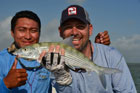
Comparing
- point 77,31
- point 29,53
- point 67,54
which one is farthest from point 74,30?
point 29,53

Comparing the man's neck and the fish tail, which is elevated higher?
the man's neck

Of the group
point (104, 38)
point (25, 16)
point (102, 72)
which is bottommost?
point (102, 72)

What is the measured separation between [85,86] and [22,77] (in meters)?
1.49

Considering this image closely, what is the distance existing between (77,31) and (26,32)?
1242 millimetres

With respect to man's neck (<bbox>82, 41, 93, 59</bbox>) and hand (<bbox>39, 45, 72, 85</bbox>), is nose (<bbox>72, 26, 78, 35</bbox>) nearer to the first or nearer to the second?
man's neck (<bbox>82, 41, 93, 59</bbox>)

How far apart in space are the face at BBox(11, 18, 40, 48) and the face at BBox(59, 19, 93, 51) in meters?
0.70

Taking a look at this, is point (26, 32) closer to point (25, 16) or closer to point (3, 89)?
point (25, 16)

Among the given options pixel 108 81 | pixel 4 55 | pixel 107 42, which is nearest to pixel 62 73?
pixel 108 81

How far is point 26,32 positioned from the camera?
5.11 metres

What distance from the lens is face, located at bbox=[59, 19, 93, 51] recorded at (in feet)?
17.0

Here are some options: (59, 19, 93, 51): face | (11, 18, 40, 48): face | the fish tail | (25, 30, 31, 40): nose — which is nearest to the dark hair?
(11, 18, 40, 48): face

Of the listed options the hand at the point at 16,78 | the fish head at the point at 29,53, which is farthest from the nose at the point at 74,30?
the hand at the point at 16,78

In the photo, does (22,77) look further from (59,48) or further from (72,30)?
(72,30)

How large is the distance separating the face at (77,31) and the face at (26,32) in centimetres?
70
